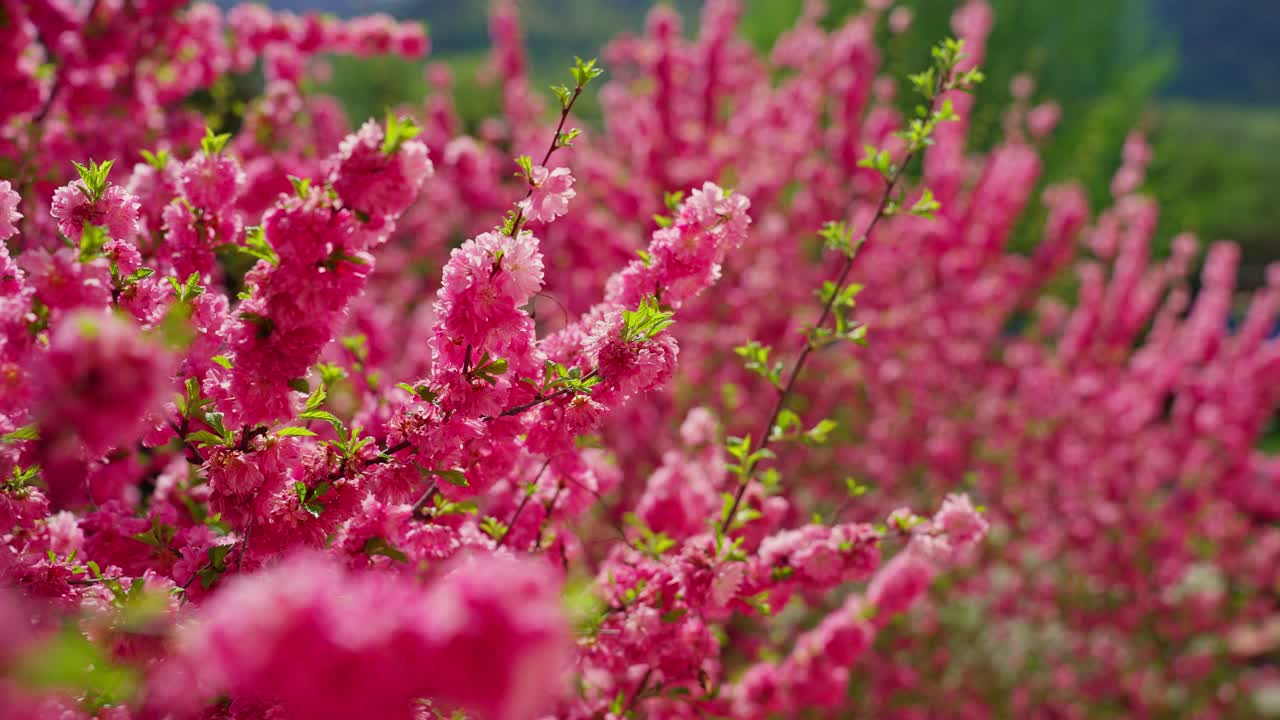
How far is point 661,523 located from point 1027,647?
5.51m

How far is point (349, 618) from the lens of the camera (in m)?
0.74

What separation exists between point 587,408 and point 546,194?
0.45 meters

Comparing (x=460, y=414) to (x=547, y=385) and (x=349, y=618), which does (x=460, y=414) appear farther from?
(x=349, y=618)

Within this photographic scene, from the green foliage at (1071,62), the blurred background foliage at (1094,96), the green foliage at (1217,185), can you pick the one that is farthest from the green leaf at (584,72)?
the green foliage at (1217,185)

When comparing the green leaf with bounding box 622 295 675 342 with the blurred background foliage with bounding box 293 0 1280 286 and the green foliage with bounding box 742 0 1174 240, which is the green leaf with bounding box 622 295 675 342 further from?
the green foliage with bounding box 742 0 1174 240

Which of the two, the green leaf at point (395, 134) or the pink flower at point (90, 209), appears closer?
the green leaf at point (395, 134)

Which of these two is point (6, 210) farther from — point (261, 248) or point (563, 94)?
point (563, 94)

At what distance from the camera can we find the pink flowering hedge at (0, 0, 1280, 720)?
1162 mm

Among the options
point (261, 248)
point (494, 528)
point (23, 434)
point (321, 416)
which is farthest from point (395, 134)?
point (494, 528)

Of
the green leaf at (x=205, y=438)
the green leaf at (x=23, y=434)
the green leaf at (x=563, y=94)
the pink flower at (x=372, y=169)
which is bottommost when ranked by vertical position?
the green leaf at (x=23, y=434)

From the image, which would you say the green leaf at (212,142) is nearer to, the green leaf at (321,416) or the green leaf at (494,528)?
the green leaf at (321,416)

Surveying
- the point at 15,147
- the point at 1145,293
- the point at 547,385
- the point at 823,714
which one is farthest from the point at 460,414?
the point at 1145,293

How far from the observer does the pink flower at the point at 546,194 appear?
1.48 m

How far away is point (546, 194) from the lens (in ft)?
4.89
